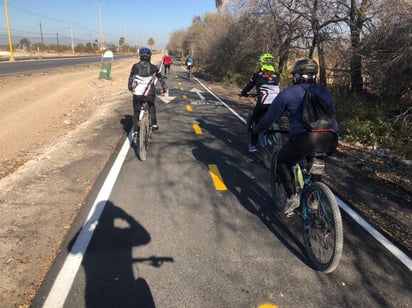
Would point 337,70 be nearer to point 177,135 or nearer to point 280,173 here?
point 177,135

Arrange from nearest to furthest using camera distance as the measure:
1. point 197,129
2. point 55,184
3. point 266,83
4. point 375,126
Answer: point 55,184, point 266,83, point 375,126, point 197,129

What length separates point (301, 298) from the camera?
3270 millimetres

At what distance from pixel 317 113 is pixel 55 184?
4391 millimetres

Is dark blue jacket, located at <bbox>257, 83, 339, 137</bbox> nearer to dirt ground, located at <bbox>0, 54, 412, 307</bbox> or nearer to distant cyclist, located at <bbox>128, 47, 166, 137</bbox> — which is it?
dirt ground, located at <bbox>0, 54, 412, 307</bbox>

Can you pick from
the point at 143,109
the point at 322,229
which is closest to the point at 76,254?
the point at 322,229

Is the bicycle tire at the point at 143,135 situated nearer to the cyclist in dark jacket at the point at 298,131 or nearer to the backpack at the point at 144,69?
the backpack at the point at 144,69

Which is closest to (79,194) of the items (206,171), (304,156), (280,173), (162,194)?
(162,194)

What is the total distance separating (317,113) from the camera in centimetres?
372

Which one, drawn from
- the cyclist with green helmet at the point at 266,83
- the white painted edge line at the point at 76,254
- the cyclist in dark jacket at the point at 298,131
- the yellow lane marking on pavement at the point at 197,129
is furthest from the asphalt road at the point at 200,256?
the yellow lane marking on pavement at the point at 197,129

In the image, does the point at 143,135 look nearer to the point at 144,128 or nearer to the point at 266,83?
the point at 144,128

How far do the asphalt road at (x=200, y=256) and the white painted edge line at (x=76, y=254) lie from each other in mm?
10

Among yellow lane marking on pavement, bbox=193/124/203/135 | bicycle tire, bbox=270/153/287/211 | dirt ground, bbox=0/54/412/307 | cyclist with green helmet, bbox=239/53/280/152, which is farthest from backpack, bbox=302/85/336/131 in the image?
yellow lane marking on pavement, bbox=193/124/203/135

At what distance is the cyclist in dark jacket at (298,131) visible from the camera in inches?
151

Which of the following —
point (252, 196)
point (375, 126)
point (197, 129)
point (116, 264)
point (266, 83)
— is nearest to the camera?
point (116, 264)
